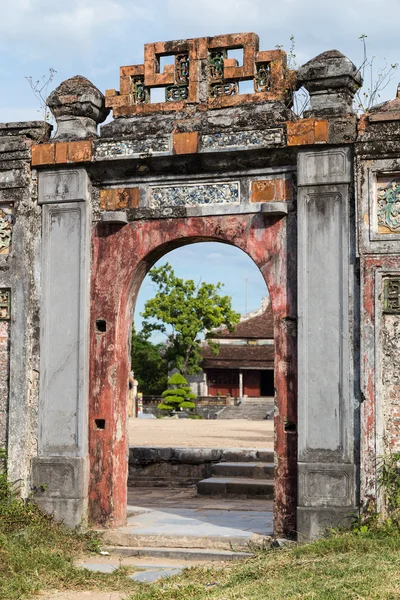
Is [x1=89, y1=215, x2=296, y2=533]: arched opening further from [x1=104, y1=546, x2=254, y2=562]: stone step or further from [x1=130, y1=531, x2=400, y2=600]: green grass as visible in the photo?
[x1=130, y1=531, x2=400, y2=600]: green grass

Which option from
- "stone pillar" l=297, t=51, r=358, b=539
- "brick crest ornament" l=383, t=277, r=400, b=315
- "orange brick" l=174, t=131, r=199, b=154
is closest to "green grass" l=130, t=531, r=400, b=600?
"stone pillar" l=297, t=51, r=358, b=539

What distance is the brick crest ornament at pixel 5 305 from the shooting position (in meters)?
8.70

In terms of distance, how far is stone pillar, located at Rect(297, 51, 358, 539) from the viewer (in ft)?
24.8

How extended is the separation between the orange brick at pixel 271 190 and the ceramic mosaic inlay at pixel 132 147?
91 cm

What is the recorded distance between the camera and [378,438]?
24.4 feet

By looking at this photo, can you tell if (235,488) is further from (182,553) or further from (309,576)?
(309,576)

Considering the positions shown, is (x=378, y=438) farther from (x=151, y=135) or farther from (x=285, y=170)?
(x=151, y=135)

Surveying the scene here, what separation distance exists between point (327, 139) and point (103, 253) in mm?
2447

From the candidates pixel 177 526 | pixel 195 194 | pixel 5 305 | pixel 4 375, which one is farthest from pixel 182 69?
pixel 177 526

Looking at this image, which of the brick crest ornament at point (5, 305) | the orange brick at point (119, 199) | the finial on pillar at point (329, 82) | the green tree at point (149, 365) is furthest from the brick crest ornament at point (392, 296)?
the green tree at point (149, 365)

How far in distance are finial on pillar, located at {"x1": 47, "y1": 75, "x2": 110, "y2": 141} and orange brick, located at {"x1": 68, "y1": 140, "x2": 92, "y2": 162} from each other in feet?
0.55

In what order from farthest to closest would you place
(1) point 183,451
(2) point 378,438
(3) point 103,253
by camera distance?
1. (1) point 183,451
2. (3) point 103,253
3. (2) point 378,438

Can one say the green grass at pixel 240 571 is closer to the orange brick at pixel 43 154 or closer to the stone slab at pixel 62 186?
the stone slab at pixel 62 186

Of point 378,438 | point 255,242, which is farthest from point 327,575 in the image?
point 255,242
